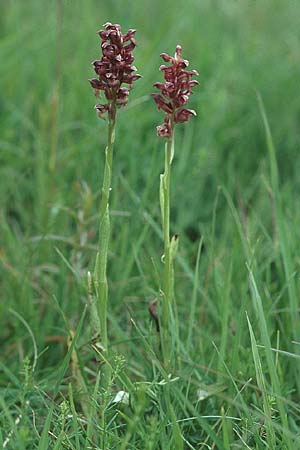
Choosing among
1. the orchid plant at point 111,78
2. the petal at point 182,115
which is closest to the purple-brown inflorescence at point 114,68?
the orchid plant at point 111,78

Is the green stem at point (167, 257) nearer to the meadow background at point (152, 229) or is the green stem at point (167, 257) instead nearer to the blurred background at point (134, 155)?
the meadow background at point (152, 229)

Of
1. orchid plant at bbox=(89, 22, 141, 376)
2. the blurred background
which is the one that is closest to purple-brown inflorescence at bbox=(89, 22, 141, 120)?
orchid plant at bbox=(89, 22, 141, 376)

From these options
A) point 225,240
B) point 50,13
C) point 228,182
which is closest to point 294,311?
point 225,240

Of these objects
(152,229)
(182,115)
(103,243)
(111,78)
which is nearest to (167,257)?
(103,243)

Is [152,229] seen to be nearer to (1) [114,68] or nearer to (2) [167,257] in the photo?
(2) [167,257]

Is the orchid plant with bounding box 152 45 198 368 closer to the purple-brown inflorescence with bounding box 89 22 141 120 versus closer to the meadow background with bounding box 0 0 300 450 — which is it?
the purple-brown inflorescence with bounding box 89 22 141 120

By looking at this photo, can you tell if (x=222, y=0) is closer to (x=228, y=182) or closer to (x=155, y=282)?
(x=228, y=182)
